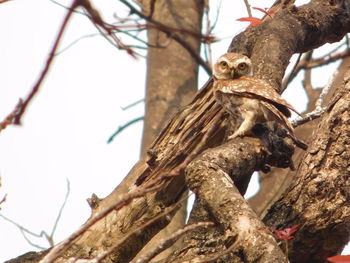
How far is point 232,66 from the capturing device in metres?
5.94

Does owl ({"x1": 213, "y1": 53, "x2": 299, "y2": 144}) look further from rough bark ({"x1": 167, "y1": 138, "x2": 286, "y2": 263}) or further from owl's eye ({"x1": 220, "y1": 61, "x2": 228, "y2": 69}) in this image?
rough bark ({"x1": 167, "y1": 138, "x2": 286, "y2": 263})

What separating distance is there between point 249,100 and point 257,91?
28 centimetres

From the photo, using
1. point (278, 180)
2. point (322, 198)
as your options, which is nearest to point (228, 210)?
point (322, 198)

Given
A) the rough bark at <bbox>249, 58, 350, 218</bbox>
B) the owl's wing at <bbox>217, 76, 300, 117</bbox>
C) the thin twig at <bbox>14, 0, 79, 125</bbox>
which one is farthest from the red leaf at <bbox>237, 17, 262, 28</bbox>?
the thin twig at <bbox>14, 0, 79, 125</bbox>

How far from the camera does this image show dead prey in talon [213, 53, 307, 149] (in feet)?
16.5

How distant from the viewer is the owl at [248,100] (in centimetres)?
505

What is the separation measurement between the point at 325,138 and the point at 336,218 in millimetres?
517

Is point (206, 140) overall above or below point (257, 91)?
below

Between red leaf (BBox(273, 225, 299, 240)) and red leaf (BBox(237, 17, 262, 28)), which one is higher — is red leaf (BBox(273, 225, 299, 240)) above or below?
below

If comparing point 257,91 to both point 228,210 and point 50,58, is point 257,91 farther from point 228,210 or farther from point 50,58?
point 50,58

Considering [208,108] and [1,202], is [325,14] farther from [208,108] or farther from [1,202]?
[1,202]

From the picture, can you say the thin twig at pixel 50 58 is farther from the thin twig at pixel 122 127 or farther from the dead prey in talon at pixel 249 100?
the thin twig at pixel 122 127

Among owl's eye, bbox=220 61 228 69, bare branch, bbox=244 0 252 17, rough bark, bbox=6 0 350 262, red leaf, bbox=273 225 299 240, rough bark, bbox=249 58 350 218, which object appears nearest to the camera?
red leaf, bbox=273 225 299 240

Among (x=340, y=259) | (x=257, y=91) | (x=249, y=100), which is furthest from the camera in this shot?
(x=249, y=100)
